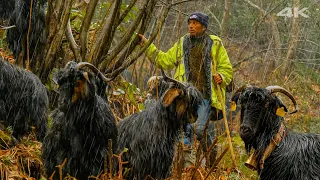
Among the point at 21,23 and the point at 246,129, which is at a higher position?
the point at 21,23

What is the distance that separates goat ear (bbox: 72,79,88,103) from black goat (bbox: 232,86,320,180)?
1.66 metres

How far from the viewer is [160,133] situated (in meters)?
5.94

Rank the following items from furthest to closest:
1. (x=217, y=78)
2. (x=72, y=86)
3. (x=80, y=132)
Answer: (x=217, y=78) → (x=80, y=132) → (x=72, y=86)

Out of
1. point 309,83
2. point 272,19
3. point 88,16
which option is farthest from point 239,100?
point 272,19

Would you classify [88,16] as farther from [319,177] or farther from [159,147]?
[319,177]

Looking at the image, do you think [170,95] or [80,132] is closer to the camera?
[80,132]

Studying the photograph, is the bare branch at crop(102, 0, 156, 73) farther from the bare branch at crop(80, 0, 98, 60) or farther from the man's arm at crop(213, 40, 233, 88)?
the man's arm at crop(213, 40, 233, 88)

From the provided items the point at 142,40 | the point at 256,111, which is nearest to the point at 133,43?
the point at 142,40

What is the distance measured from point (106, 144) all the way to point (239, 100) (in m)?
1.50

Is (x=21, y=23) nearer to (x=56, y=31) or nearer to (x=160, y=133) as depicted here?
(x=56, y=31)

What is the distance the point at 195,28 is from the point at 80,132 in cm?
264

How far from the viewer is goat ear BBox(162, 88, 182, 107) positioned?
19.1 ft

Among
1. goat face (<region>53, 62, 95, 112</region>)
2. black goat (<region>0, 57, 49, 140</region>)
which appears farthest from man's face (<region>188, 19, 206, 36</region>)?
goat face (<region>53, 62, 95, 112</region>)

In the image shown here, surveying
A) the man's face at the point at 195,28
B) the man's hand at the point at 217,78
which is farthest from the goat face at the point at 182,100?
the man's face at the point at 195,28
